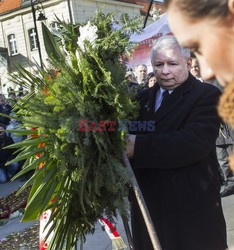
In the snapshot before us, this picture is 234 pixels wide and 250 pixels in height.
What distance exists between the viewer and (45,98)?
1.98m

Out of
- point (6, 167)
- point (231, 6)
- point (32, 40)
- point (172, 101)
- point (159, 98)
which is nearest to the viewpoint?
point (231, 6)

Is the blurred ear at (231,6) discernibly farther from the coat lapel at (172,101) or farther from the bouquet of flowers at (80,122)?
the coat lapel at (172,101)

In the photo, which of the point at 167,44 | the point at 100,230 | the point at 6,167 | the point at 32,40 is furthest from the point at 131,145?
the point at 32,40

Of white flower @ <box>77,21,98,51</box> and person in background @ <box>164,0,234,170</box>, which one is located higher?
white flower @ <box>77,21,98,51</box>

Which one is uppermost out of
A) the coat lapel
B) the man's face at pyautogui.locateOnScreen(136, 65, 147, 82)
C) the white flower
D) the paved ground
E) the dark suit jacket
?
the white flower

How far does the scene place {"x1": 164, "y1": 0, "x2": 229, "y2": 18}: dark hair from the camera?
2.70ft

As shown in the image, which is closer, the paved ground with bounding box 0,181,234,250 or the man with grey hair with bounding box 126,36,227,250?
the man with grey hair with bounding box 126,36,227,250

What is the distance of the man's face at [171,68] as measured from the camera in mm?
2211

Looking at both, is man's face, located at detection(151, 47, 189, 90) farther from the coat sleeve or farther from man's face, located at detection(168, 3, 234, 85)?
man's face, located at detection(168, 3, 234, 85)

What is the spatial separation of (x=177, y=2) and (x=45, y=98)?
3.90 feet

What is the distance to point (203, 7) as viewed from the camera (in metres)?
0.85

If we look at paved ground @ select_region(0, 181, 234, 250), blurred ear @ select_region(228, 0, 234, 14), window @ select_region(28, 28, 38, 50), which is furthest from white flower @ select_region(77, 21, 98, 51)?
window @ select_region(28, 28, 38, 50)

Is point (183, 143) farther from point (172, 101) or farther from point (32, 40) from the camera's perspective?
point (32, 40)

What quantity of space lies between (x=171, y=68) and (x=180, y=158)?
455 millimetres
